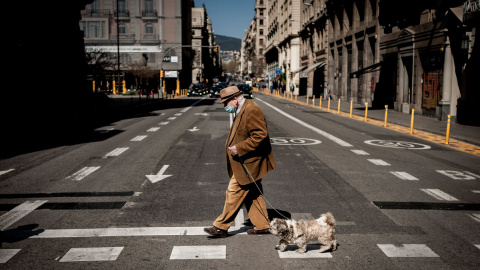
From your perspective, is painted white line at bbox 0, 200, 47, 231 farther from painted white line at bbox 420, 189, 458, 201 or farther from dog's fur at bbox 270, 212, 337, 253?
painted white line at bbox 420, 189, 458, 201

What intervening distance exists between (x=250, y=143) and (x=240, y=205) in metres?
0.78

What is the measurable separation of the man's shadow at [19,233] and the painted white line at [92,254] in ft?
2.76

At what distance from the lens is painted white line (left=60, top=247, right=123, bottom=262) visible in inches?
190

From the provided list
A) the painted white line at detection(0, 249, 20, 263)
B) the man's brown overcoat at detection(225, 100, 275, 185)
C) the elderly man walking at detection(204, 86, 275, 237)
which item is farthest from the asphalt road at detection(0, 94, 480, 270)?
the man's brown overcoat at detection(225, 100, 275, 185)

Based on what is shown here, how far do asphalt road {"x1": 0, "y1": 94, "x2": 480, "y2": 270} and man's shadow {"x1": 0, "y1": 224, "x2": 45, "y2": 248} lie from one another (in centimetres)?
2

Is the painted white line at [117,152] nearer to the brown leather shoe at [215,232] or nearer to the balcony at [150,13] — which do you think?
the brown leather shoe at [215,232]

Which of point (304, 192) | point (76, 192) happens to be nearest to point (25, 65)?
point (76, 192)

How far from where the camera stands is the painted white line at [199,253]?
4.89 m

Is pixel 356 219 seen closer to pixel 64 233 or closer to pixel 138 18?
pixel 64 233

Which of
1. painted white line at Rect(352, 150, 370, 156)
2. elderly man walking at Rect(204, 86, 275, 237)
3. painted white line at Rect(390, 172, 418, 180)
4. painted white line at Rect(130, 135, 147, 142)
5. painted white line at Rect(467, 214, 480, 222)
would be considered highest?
elderly man walking at Rect(204, 86, 275, 237)

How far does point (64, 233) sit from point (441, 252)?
4.31 m

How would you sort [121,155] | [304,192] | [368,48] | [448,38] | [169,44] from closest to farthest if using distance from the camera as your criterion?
1. [304,192]
2. [121,155]
3. [448,38]
4. [368,48]
5. [169,44]

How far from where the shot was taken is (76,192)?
7895 mm

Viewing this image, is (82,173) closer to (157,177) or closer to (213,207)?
(157,177)
